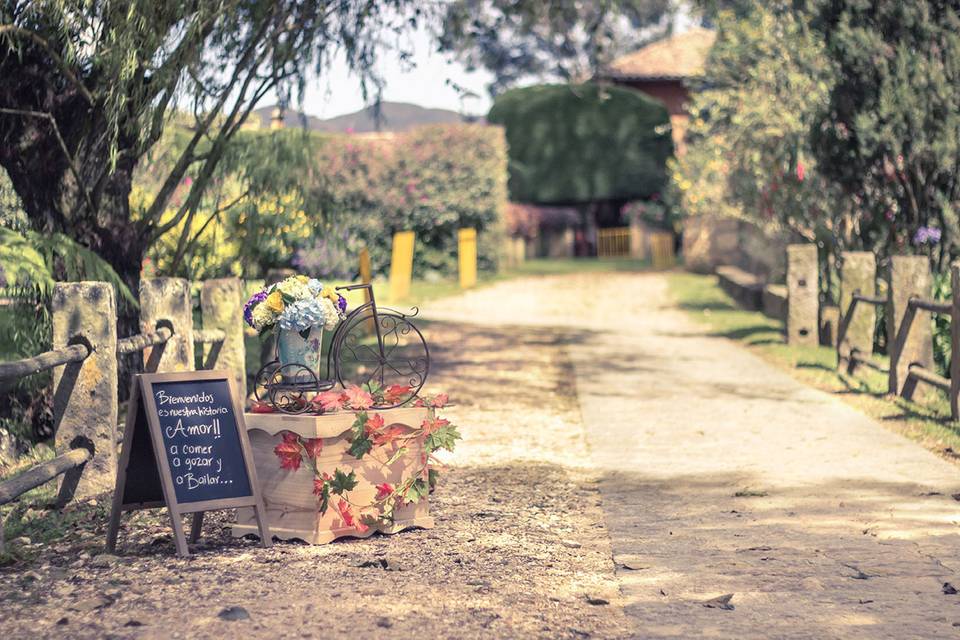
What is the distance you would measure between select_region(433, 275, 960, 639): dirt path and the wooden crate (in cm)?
120

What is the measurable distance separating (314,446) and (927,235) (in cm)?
1006

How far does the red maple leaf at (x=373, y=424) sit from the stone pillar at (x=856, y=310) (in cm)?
827

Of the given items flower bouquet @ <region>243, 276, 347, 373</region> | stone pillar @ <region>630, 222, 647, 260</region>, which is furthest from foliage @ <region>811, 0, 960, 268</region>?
stone pillar @ <region>630, 222, 647, 260</region>

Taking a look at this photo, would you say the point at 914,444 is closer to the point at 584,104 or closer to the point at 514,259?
the point at 514,259

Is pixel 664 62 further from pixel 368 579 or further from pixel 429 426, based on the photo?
pixel 368 579

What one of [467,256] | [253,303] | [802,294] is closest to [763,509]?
[253,303]

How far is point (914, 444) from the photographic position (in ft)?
29.7

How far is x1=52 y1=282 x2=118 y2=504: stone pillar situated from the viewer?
7160 mm

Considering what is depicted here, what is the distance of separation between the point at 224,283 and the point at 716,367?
6.15 meters

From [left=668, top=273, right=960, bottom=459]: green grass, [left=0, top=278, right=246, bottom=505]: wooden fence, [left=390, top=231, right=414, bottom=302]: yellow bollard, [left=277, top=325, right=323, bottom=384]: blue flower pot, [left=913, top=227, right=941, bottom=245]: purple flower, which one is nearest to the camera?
[left=277, top=325, right=323, bottom=384]: blue flower pot

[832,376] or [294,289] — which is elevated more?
[294,289]

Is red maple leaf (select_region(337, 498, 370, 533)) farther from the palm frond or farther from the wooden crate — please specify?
the palm frond

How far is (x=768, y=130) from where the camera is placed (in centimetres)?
1927

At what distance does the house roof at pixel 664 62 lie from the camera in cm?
4250
